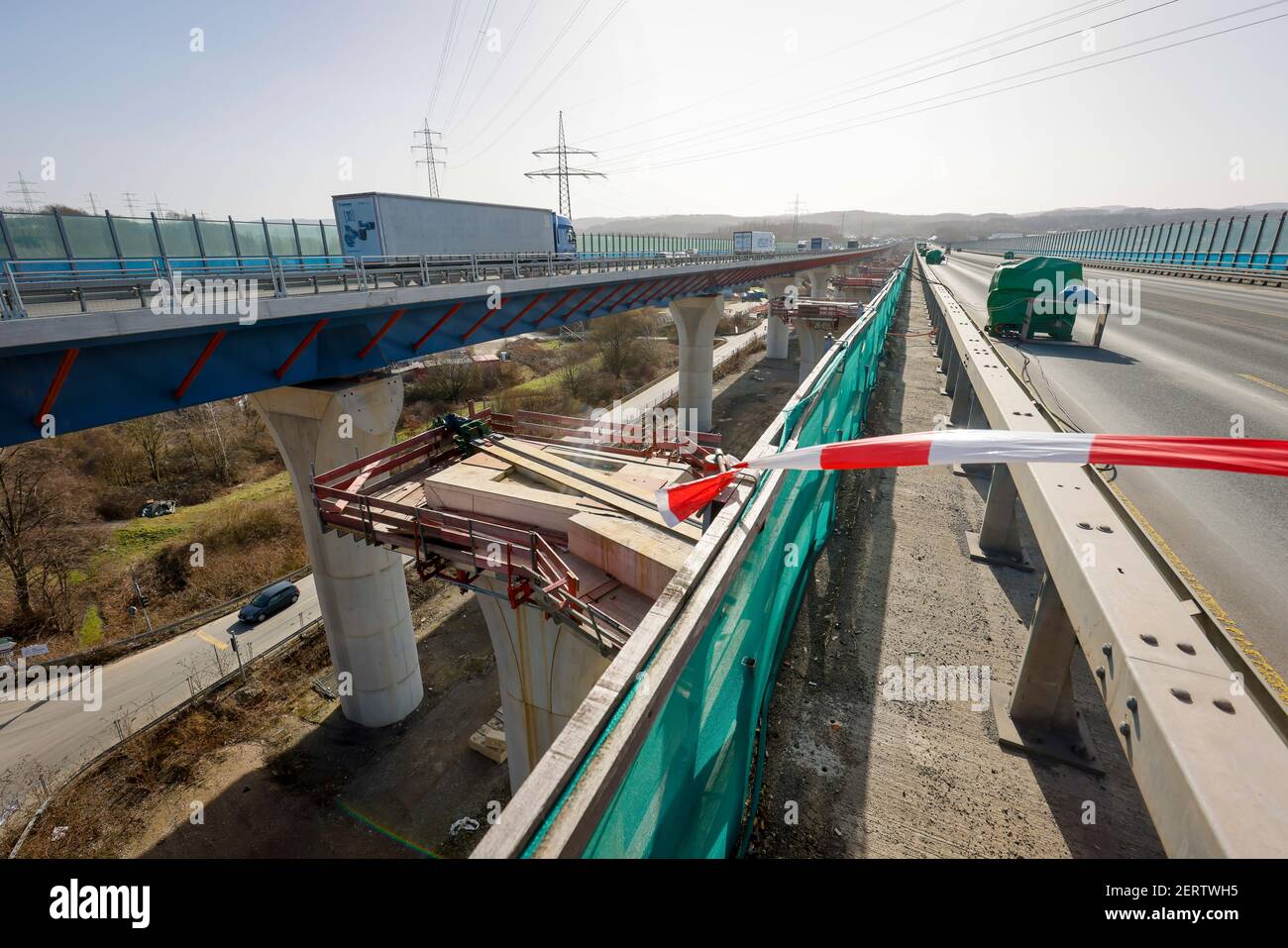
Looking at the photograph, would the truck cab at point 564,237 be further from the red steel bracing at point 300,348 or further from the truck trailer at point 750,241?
the truck trailer at point 750,241

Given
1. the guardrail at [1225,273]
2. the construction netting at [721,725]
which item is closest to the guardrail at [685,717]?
the construction netting at [721,725]

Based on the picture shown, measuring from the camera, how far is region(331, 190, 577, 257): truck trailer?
21.5 meters

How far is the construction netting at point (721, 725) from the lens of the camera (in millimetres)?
2004

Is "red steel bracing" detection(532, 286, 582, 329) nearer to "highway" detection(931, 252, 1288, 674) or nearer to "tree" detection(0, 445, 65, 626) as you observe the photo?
"highway" detection(931, 252, 1288, 674)

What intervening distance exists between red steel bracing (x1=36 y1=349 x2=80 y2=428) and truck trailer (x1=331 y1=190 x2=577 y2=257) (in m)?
10.3

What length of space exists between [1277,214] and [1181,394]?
25327 millimetres

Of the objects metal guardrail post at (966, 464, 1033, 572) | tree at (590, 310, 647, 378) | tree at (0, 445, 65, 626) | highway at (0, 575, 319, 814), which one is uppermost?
metal guardrail post at (966, 464, 1033, 572)

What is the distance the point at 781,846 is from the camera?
110 inches

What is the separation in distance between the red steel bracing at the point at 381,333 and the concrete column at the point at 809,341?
34131 mm

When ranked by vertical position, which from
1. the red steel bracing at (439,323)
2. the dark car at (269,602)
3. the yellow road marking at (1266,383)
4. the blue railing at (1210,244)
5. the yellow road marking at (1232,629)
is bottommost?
the dark car at (269,602)

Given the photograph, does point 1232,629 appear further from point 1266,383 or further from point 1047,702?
point 1266,383

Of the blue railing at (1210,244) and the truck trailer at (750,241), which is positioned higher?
the truck trailer at (750,241)

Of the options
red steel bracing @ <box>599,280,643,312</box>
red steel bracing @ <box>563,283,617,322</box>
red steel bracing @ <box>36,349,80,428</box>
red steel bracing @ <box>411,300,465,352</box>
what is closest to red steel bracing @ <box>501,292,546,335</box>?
red steel bracing @ <box>411,300,465,352</box>
